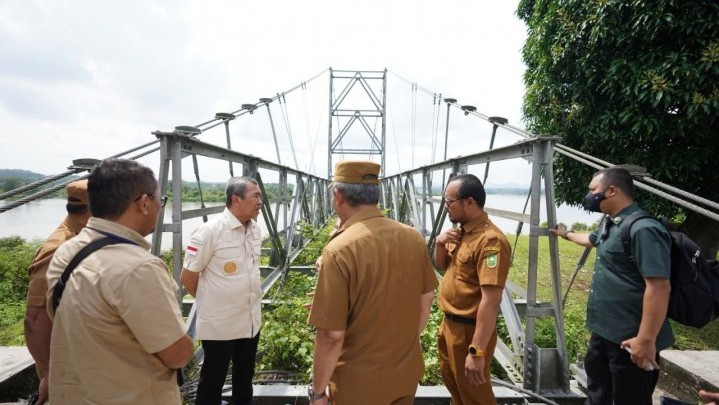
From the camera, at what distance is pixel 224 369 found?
2059mm

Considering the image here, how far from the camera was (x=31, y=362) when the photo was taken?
2.52 meters

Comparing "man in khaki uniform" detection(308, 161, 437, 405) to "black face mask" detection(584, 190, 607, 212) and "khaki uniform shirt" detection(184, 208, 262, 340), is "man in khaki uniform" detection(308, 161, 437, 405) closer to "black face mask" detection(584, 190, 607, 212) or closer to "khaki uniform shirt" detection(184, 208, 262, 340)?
"khaki uniform shirt" detection(184, 208, 262, 340)

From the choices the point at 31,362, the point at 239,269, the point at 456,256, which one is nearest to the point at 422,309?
the point at 456,256

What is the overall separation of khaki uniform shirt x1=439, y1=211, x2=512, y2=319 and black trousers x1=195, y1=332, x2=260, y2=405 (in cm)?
120

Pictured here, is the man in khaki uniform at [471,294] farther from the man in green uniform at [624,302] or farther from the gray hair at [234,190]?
the gray hair at [234,190]

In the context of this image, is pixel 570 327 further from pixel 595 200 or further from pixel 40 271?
pixel 40 271

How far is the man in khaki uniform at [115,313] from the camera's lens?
3.38 feet

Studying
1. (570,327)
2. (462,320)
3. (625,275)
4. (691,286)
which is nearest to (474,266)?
(462,320)

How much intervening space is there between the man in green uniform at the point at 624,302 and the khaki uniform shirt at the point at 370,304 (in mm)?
1026

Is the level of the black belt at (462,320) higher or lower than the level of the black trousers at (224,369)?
higher

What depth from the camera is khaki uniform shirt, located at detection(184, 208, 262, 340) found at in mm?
2031

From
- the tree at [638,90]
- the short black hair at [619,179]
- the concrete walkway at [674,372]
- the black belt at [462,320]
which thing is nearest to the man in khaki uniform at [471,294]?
the black belt at [462,320]

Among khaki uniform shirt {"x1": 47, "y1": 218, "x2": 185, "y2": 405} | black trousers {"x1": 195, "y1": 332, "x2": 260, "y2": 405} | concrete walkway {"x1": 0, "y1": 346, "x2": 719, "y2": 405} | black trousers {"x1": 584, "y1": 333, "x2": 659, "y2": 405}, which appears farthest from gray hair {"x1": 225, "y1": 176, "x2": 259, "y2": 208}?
black trousers {"x1": 584, "y1": 333, "x2": 659, "y2": 405}

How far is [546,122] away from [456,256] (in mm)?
4079
